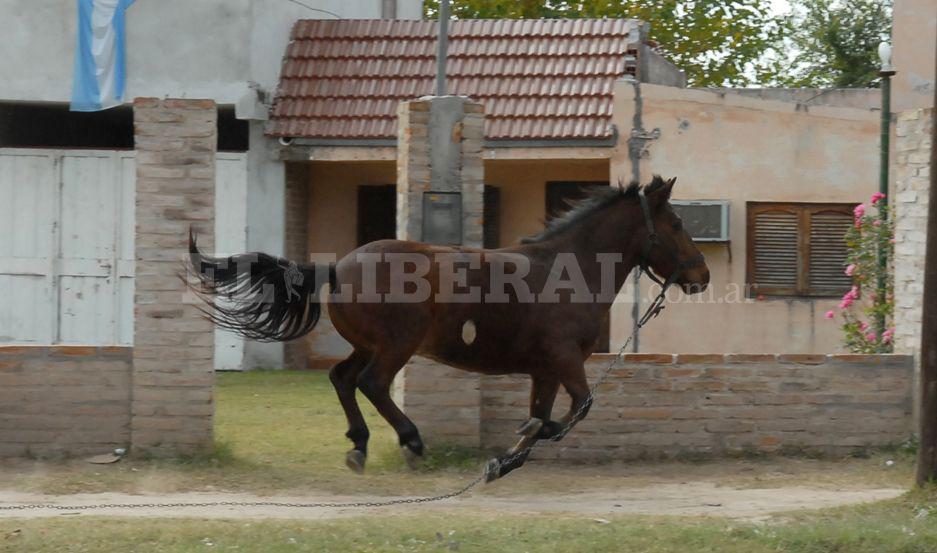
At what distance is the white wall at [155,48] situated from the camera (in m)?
15.8

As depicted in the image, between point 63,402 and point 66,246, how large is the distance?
6262 millimetres

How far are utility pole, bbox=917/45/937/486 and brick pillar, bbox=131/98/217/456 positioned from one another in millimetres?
4914

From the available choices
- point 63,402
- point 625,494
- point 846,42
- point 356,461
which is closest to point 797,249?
point 625,494

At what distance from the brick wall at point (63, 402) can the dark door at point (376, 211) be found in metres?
7.49

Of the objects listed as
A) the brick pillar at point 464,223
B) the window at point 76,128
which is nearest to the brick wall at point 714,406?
the brick pillar at point 464,223

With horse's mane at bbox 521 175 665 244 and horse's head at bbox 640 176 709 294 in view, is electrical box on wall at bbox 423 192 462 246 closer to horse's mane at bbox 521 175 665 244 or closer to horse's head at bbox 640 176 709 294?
horse's mane at bbox 521 175 665 244

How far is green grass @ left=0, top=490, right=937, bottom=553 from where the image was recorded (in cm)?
691

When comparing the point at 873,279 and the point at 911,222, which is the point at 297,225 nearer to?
the point at 873,279

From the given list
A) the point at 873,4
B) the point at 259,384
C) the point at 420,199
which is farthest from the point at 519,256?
the point at 873,4

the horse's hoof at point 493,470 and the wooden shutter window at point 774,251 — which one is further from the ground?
the wooden shutter window at point 774,251

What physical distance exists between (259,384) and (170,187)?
514cm

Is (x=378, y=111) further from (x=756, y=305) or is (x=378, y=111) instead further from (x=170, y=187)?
(x=170, y=187)

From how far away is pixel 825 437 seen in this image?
10.3m

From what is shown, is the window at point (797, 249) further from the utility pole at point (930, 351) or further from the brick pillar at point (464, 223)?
the utility pole at point (930, 351)
